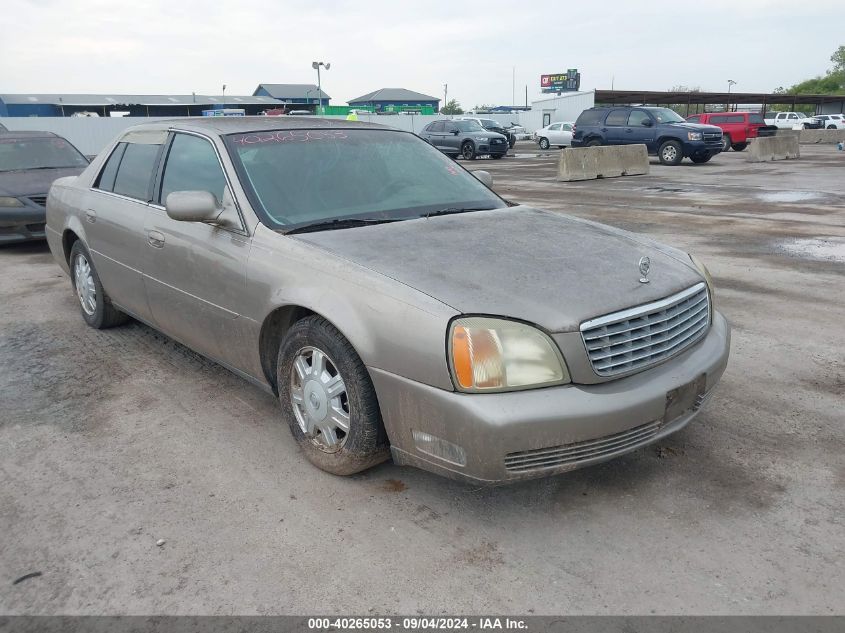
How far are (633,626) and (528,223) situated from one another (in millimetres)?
2081

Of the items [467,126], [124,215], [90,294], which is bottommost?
[90,294]

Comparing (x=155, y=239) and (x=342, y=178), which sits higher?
(x=342, y=178)

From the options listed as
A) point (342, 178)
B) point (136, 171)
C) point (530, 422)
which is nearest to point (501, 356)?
point (530, 422)

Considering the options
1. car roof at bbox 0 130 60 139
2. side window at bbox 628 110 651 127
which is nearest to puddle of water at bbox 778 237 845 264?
car roof at bbox 0 130 60 139

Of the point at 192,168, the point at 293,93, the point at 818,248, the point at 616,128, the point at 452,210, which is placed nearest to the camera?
the point at 452,210

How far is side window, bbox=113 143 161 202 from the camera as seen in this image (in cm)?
436

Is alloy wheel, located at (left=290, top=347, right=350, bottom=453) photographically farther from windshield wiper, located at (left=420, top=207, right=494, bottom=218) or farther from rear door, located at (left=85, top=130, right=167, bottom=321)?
rear door, located at (left=85, top=130, right=167, bottom=321)

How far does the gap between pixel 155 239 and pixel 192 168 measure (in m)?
0.46

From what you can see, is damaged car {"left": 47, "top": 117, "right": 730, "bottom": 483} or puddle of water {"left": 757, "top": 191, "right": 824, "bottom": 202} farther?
puddle of water {"left": 757, "top": 191, "right": 824, "bottom": 202}

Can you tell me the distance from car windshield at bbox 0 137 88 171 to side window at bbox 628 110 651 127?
17653mm

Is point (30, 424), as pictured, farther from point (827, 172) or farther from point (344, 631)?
point (827, 172)

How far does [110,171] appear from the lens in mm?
4887

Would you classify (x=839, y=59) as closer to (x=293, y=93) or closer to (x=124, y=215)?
(x=293, y=93)

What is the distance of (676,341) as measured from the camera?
115 inches
